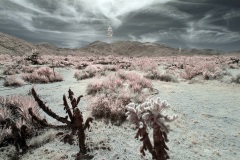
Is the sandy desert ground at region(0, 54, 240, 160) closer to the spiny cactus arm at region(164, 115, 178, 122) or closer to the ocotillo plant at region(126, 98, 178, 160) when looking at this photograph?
the ocotillo plant at region(126, 98, 178, 160)

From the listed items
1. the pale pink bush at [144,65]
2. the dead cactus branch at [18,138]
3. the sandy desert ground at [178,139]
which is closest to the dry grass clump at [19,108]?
the sandy desert ground at [178,139]

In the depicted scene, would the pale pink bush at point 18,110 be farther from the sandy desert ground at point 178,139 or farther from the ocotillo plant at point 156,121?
the ocotillo plant at point 156,121

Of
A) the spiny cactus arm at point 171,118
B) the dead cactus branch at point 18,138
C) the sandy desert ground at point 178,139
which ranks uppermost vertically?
the spiny cactus arm at point 171,118

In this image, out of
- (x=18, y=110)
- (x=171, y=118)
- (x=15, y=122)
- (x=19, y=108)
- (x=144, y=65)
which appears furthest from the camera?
(x=144, y=65)

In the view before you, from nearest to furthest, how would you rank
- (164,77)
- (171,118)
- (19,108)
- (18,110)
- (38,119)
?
1. (171,118)
2. (38,119)
3. (18,110)
4. (19,108)
5. (164,77)

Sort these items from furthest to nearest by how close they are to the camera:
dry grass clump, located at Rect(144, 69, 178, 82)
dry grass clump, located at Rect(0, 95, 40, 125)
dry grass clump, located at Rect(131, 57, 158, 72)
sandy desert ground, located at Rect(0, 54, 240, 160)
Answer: dry grass clump, located at Rect(131, 57, 158, 72)
dry grass clump, located at Rect(144, 69, 178, 82)
dry grass clump, located at Rect(0, 95, 40, 125)
sandy desert ground, located at Rect(0, 54, 240, 160)

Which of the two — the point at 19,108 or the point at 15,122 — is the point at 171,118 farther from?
the point at 19,108

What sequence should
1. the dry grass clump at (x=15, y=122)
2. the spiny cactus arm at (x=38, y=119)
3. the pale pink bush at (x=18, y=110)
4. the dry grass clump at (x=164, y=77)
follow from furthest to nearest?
1. the dry grass clump at (x=164, y=77)
2. the pale pink bush at (x=18, y=110)
3. the spiny cactus arm at (x=38, y=119)
4. the dry grass clump at (x=15, y=122)

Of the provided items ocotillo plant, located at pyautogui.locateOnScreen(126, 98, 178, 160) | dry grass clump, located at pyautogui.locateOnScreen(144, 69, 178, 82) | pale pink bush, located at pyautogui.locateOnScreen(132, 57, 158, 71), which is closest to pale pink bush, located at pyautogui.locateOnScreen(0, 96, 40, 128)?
ocotillo plant, located at pyautogui.locateOnScreen(126, 98, 178, 160)

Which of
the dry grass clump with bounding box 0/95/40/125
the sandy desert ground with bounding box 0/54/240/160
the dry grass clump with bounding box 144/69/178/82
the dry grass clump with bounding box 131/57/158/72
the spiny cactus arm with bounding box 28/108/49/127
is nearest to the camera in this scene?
the sandy desert ground with bounding box 0/54/240/160

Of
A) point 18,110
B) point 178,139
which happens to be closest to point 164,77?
point 178,139

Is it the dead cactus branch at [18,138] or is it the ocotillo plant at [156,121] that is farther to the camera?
the dead cactus branch at [18,138]

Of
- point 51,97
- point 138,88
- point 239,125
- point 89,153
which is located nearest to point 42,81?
point 51,97

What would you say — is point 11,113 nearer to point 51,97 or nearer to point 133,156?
point 51,97
